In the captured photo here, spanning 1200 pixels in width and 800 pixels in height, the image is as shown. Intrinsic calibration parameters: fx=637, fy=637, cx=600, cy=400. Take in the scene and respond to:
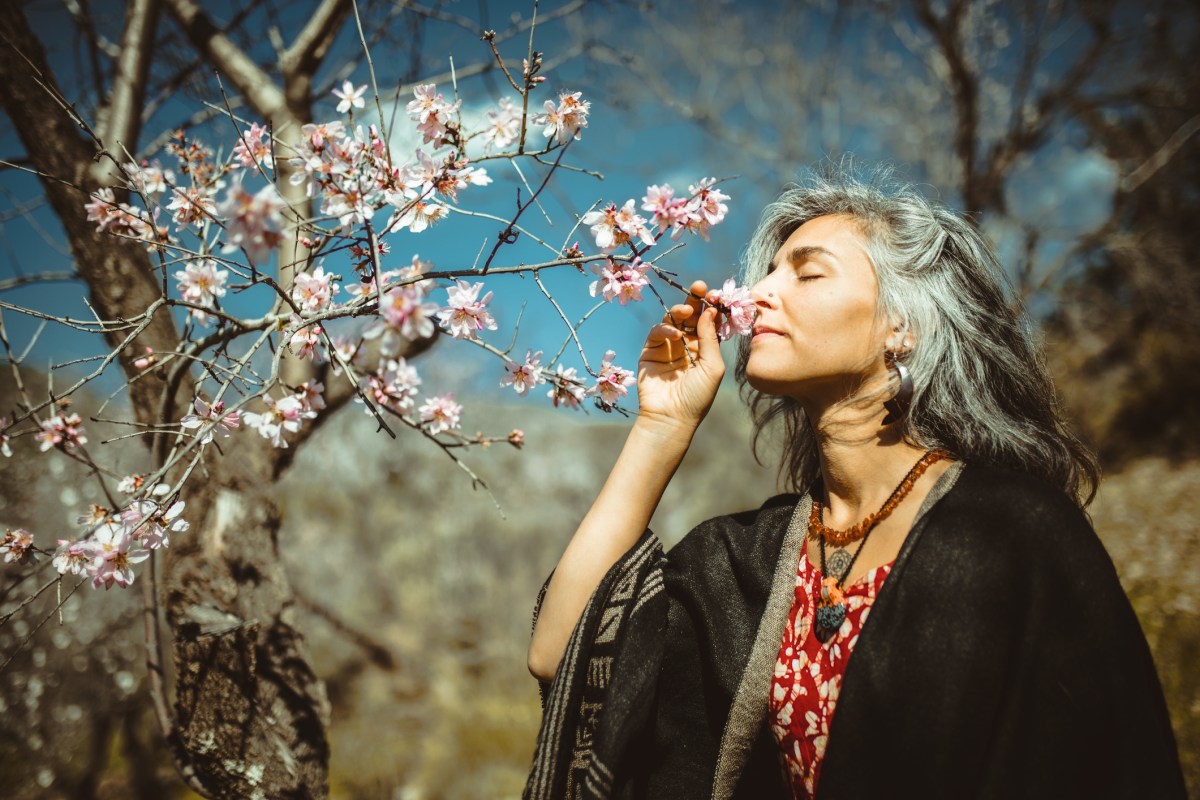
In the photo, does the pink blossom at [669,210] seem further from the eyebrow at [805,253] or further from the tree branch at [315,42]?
the tree branch at [315,42]

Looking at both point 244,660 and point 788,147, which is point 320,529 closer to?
point 244,660

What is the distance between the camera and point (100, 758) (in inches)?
135

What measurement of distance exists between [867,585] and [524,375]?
3.23 feet

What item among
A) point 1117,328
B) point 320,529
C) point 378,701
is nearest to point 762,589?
point 378,701

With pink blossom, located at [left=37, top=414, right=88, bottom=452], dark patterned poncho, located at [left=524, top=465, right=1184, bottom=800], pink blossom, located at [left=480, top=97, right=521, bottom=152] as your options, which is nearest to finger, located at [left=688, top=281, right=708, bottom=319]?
pink blossom, located at [left=480, top=97, right=521, bottom=152]

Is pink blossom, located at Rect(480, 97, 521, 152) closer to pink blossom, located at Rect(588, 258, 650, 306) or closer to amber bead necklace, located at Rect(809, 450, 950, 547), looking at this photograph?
pink blossom, located at Rect(588, 258, 650, 306)

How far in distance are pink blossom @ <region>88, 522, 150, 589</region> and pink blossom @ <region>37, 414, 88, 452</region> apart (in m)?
0.39

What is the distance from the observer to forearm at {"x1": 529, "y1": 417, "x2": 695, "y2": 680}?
1.62 m

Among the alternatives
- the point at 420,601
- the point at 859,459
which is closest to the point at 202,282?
the point at 859,459

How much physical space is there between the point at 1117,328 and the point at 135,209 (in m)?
11.1

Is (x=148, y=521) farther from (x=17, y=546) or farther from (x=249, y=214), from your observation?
(x=249, y=214)

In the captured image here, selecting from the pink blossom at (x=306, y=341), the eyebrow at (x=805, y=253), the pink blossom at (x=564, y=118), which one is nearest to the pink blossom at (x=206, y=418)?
the pink blossom at (x=306, y=341)

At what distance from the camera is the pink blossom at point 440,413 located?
1.81 meters

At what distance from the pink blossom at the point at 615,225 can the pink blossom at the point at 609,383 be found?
0.99 ft
